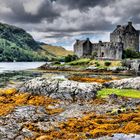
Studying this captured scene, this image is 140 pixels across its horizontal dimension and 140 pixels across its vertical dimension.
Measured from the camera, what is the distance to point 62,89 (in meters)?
49.4

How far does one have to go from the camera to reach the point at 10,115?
35.3m

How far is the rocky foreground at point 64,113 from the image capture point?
29219 mm

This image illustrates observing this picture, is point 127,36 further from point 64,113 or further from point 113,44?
point 64,113

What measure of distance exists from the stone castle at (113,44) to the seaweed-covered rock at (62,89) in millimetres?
99377

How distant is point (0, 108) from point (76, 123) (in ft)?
35.5

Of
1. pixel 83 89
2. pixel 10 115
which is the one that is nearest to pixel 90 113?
pixel 10 115

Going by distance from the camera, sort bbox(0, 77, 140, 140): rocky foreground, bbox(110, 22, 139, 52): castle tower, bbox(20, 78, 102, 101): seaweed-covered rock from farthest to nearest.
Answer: bbox(110, 22, 139, 52): castle tower → bbox(20, 78, 102, 101): seaweed-covered rock → bbox(0, 77, 140, 140): rocky foreground

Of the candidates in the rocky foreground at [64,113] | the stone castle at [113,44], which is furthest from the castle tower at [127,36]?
the rocky foreground at [64,113]

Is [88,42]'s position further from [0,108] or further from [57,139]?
[57,139]

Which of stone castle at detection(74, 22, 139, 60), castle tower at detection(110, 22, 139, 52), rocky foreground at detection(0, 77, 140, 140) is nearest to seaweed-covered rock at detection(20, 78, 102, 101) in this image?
rocky foreground at detection(0, 77, 140, 140)

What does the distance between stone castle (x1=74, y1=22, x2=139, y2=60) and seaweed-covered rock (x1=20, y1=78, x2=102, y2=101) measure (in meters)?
99.4

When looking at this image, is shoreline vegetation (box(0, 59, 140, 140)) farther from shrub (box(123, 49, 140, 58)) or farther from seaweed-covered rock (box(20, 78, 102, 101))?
shrub (box(123, 49, 140, 58))

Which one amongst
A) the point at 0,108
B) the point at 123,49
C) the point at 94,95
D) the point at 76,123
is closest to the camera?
the point at 76,123

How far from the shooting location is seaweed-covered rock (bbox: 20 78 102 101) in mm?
47656
